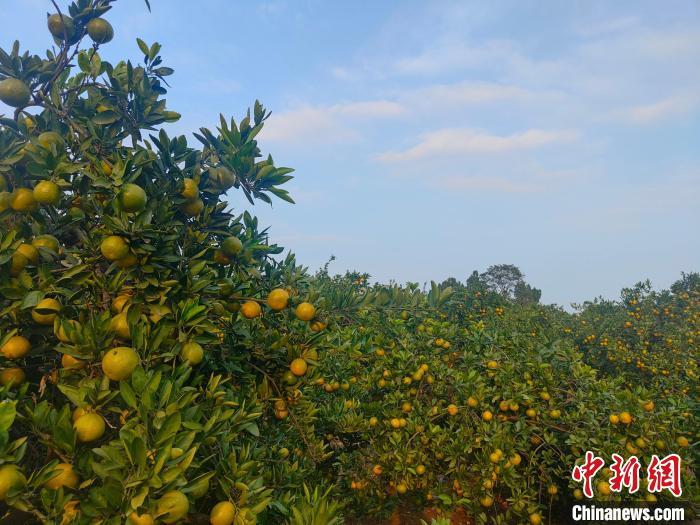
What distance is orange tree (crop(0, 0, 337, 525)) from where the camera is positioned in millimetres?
1550

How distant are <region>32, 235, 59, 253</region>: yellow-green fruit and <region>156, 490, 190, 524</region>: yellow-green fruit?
123 centimetres

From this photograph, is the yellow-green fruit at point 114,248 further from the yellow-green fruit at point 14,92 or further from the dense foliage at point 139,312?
the yellow-green fruit at point 14,92

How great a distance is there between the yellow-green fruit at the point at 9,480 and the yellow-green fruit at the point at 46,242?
0.93 metres

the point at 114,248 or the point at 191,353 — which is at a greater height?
the point at 114,248

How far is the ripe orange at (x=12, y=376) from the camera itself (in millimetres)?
1898

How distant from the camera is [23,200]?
201 centimetres

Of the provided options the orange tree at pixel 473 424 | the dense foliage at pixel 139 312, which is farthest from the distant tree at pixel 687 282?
the dense foliage at pixel 139 312

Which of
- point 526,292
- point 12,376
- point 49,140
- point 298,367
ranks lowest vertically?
point 12,376

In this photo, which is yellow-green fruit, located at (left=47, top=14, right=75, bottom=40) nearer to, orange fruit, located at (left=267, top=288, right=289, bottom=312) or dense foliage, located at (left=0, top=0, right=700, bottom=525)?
dense foliage, located at (left=0, top=0, right=700, bottom=525)

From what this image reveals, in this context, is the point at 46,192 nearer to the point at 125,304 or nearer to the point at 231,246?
the point at 125,304

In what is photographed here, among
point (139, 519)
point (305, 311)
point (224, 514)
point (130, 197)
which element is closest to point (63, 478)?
point (139, 519)

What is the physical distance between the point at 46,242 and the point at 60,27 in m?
1.31

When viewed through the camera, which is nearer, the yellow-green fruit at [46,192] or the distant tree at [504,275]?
the yellow-green fruit at [46,192]

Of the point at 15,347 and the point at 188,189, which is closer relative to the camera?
the point at 15,347
